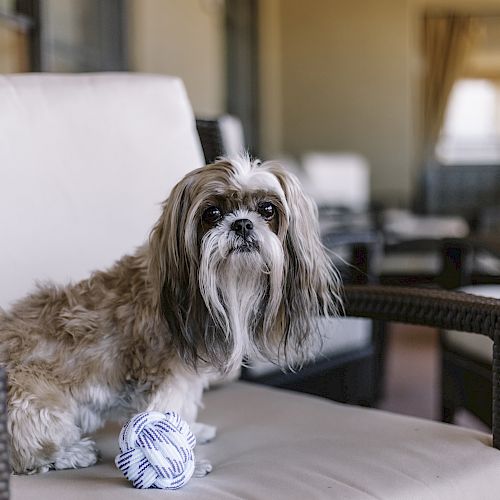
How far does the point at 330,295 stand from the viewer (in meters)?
1.43

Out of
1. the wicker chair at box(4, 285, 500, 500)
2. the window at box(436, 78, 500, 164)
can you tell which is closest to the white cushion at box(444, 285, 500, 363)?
the wicker chair at box(4, 285, 500, 500)

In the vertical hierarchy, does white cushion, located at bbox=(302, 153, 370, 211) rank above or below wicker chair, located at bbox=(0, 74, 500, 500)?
below

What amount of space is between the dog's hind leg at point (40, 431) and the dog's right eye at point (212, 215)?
0.36 meters

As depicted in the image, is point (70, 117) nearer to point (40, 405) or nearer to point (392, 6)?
point (40, 405)

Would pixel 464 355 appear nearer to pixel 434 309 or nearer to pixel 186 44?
pixel 434 309

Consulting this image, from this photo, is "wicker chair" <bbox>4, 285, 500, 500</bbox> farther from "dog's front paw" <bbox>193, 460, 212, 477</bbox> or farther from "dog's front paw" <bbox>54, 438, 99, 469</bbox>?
"dog's front paw" <bbox>54, 438, 99, 469</bbox>

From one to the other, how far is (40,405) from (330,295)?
20.3 inches

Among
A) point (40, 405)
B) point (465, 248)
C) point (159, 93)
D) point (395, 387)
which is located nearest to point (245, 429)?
point (40, 405)

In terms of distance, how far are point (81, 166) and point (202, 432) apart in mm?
570

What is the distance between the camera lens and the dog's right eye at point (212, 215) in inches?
49.7

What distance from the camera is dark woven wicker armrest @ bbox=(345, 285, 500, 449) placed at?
1343 millimetres

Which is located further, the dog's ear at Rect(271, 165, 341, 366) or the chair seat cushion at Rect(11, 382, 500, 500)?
the dog's ear at Rect(271, 165, 341, 366)

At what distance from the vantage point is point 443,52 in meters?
9.68

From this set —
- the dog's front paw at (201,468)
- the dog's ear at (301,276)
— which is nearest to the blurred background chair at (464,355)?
the dog's ear at (301,276)
